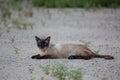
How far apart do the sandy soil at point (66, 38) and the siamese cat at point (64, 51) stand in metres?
0.19

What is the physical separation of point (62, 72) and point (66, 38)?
17.0 ft

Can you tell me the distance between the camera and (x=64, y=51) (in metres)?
10.4

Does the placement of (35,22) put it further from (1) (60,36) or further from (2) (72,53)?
(2) (72,53)

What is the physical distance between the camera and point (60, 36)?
1397cm

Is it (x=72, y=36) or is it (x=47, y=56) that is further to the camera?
(x=72, y=36)

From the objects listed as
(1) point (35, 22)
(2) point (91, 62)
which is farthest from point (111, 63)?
(1) point (35, 22)

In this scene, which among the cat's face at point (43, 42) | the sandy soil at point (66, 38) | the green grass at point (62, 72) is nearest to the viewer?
the green grass at point (62, 72)

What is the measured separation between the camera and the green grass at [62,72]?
Answer: 8.27m

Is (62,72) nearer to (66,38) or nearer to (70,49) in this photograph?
(70,49)

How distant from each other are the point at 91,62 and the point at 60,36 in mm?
4094

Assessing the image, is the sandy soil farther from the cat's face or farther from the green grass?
the cat's face

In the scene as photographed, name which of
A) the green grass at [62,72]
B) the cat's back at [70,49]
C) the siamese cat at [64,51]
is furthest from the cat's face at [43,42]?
the green grass at [62,72]

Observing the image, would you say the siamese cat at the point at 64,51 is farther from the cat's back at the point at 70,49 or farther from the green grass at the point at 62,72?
the green grass at the point at 62,72

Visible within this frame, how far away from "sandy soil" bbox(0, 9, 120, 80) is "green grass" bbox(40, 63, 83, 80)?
0.44ft
